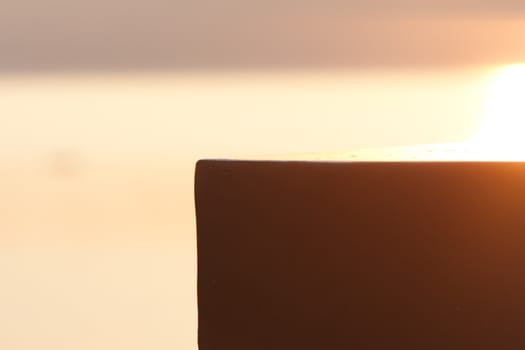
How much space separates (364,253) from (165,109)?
0.90 m

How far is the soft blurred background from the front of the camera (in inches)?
53.4

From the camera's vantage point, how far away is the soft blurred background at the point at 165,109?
4.45 feet

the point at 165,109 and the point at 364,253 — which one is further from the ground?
the point at 165,109

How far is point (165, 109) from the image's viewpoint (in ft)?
4.55

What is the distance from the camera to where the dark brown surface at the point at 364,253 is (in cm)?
53

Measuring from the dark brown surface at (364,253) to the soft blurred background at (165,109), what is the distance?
80 cm

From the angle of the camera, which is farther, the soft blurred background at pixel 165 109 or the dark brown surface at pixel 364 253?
the soft blurred background at pixel 165 109

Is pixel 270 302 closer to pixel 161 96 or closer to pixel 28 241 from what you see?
pixel 161 96

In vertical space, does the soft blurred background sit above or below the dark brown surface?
above

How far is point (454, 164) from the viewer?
525 mm

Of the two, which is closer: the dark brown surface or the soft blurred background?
the dark brown surface

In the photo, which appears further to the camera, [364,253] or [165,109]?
[165,109]

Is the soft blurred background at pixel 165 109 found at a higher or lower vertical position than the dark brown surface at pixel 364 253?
higher

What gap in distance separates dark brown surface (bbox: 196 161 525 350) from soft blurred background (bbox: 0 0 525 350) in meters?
0.80
